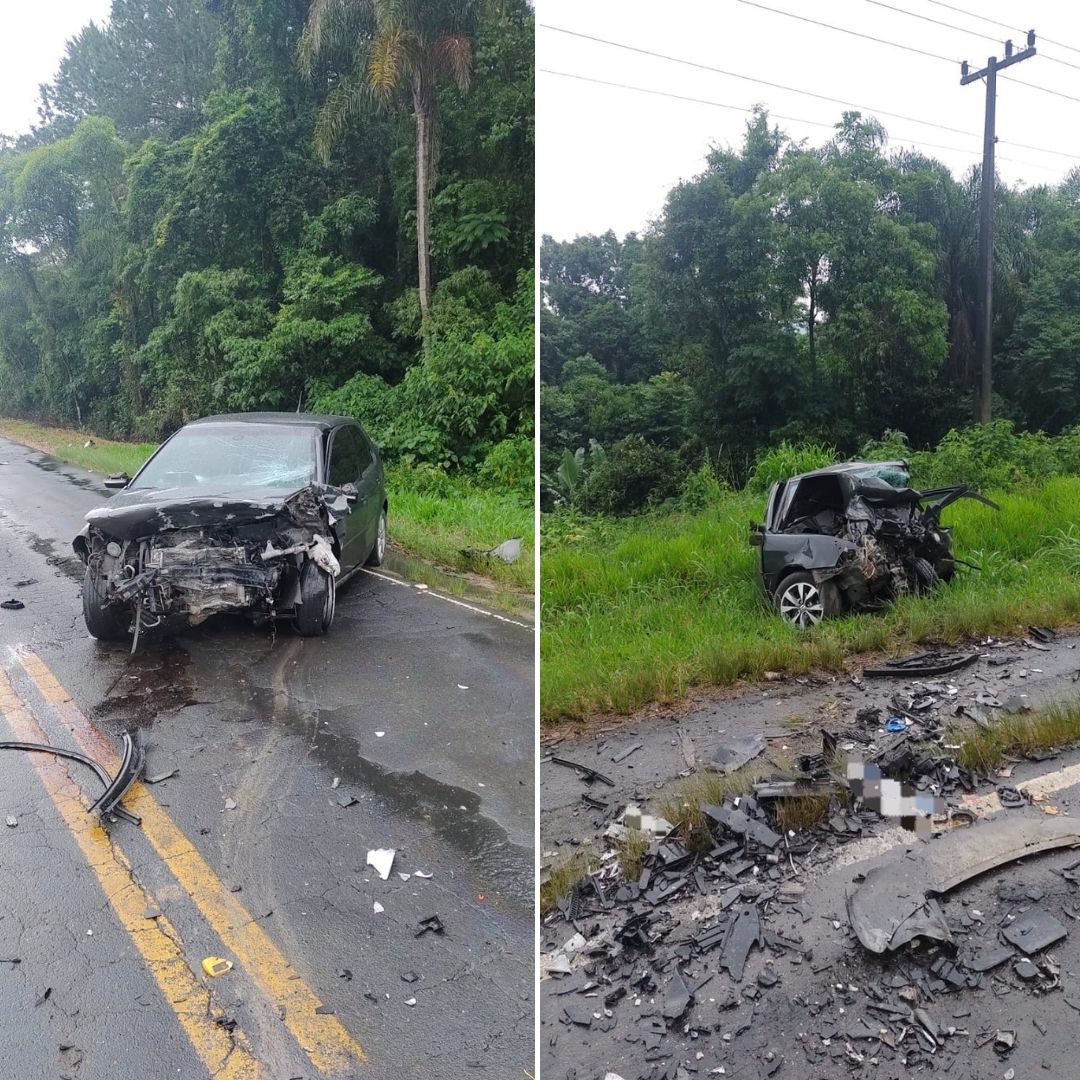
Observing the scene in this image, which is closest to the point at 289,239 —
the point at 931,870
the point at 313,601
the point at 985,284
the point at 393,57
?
the point at 393,57

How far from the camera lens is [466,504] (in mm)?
8289

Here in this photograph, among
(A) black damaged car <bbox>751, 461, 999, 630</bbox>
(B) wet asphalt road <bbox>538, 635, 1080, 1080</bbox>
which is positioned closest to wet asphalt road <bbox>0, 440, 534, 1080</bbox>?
(B) wet asphalt road <bbox>538, 635, 1080, 1080</bbox>

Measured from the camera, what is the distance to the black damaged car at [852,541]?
2.82 metres

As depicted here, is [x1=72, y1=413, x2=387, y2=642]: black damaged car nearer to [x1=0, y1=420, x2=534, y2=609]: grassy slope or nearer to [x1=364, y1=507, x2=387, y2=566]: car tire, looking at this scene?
[x1=0, y1=420, x2=534, y2=609]: grassy slope

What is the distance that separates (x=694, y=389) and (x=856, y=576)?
0.91 meters

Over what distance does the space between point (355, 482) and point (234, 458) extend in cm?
85

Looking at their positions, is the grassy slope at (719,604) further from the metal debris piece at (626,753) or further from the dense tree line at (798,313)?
the dense tree line at (798,313)

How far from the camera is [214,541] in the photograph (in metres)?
4.18

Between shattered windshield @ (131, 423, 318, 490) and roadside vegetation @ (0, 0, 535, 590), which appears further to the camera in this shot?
roadside vegetation @ (0, 0, 535, 590)

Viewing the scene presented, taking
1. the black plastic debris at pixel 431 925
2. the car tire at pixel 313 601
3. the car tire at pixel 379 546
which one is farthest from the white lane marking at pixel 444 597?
the black plastic debris at pixel 431 925

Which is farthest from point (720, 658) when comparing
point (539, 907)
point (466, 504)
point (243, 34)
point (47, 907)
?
point (243, 34)

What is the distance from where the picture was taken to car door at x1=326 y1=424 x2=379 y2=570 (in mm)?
5176

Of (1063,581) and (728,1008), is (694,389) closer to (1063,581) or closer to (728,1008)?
(1063,581)

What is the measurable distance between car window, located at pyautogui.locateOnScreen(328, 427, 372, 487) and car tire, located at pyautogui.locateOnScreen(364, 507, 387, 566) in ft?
1.48
